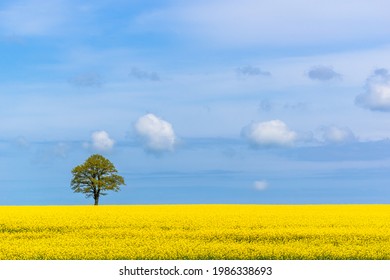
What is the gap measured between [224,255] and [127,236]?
6749 mm

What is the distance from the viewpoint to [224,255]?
2167 centimetres

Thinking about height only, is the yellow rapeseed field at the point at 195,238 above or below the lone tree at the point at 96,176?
below

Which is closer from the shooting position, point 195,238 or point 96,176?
point 195,238

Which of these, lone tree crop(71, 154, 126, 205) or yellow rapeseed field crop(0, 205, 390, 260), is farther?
lone tree crop(71, 154, 126, 205)

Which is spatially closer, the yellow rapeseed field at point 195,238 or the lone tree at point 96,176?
the yellow rapeseed field at point 195,238

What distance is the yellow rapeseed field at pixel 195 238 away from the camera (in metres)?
21.9

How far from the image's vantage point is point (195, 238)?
26516mm

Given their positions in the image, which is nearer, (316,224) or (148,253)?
(148,253)

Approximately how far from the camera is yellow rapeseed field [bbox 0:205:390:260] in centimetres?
2186

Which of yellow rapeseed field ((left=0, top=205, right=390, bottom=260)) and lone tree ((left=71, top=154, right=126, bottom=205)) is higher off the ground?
lone tree ((left=71, top=154, right=126, bottom=205))
